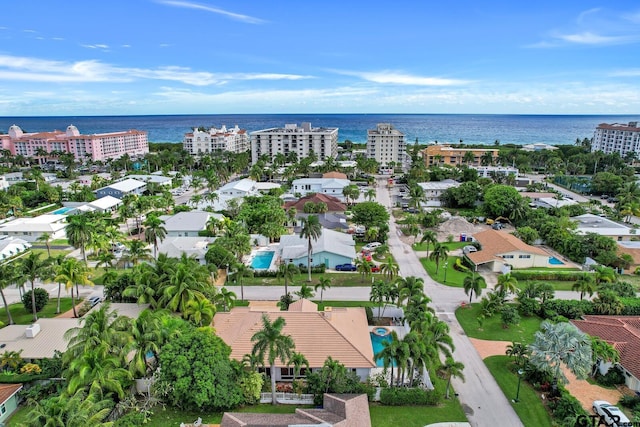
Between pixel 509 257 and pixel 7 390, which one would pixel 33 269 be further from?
pixel 509 257

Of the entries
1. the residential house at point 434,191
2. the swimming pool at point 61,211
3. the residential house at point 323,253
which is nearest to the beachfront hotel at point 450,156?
the residential house at point 434,191

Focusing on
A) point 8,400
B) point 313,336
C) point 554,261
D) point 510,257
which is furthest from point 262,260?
point 554,261

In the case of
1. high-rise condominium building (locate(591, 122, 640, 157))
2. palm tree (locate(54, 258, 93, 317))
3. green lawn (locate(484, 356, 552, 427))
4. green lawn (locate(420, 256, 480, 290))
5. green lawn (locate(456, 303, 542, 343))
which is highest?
high-rise condominium building (locate(591, 122, 640, 157))

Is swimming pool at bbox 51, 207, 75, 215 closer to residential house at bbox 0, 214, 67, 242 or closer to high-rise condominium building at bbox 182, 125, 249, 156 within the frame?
residential house at bbox 0, 214, 67, 242

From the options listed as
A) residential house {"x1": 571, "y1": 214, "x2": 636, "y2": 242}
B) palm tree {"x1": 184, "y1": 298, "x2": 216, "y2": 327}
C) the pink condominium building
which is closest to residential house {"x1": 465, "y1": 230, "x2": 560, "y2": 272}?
residential house {"x1": 571, "y1": 214, "x2": 636, "y2": 242}

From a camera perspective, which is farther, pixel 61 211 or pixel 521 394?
pixel 61 211
